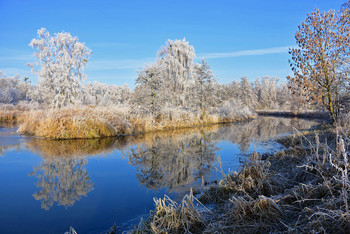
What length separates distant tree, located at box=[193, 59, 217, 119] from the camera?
24.3m

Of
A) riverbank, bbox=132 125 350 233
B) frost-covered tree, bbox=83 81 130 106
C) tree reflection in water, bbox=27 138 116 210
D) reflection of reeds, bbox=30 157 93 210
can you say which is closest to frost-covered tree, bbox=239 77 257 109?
frost-covered tree, bbox=83 81 130 106

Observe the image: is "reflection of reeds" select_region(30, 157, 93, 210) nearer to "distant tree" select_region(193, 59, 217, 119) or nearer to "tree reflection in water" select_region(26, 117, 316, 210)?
"tree reflection in water" select_region(26, 117, 316, 210)

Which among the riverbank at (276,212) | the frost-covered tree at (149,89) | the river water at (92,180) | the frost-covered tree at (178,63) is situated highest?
the frost-covered tree at (178,63)

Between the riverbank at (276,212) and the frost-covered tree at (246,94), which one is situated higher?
the frost-covered tree at (246,94)

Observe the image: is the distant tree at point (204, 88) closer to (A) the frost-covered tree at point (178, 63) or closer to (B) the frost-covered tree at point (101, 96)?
(A) the frost-covered tree at point (178, 63)

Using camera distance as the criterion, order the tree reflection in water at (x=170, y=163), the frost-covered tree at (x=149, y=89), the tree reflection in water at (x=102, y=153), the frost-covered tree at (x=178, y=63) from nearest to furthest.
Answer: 1. the tree reflection in water at (x=102, y=153)
2. the tree reflection in water at (x=170, y=163)
3. the frost-covered tree at (x=149, y=89)
4. the frost-covered tree at (x=178, y=63)

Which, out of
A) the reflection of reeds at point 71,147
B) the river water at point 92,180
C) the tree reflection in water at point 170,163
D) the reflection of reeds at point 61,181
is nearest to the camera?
the river water at point 92,180

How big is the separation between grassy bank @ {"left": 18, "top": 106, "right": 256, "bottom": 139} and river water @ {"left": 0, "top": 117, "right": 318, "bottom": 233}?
240 cm

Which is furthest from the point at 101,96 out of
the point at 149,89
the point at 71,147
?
the point at 71,147

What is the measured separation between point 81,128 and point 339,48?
540 inches

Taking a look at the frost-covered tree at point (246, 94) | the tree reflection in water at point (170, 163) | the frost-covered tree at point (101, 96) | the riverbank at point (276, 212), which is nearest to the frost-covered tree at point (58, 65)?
the frost-covered tree at point (101, 96)

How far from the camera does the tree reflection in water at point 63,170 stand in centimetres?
537

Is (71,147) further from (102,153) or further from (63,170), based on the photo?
(63,170)

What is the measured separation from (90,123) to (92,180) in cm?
841
